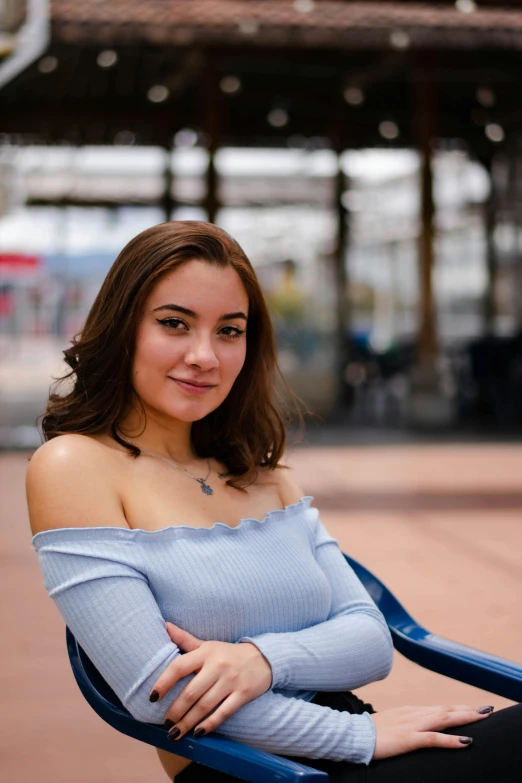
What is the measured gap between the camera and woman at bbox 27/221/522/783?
1.43 metres

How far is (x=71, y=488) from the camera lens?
4.88 feet

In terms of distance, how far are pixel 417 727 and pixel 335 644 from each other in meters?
0.17

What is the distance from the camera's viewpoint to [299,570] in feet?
5.44

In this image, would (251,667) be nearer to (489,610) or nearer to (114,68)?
(489,610)

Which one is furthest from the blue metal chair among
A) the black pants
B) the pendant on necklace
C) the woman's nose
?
the woman's nose

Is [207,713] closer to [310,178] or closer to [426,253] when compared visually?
[426,253]

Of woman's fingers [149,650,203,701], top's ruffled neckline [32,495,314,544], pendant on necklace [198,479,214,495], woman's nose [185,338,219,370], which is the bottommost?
woman's fingers [149,650,203,701]

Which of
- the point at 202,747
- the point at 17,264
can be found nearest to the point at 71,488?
the point at 202,747

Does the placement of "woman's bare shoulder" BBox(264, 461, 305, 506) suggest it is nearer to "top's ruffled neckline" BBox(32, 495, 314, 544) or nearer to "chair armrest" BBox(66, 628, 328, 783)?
"top's ruffled neckline" BBox(32, 495, 314, 544)

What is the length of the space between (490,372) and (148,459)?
12.3 meters

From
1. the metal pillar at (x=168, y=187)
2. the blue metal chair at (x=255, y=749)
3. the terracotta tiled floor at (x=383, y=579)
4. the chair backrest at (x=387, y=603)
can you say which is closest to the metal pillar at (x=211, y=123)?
the terracotta tiled floor at (x=383, y=579)

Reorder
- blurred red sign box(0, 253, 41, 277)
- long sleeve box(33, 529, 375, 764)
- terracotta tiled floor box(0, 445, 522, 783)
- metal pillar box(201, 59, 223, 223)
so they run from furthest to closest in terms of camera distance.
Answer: blurred red sign box(0, 253, 41, 277)
metal pillar box(201, 59, 223, 223)
terracotta tiled floor box(0, 445, 522, 783)
long sleeve box(33, 529, 375, 764)

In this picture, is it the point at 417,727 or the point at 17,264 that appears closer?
the point at 417,727

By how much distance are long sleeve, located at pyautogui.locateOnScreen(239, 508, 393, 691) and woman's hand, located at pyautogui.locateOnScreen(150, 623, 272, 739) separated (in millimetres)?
47
